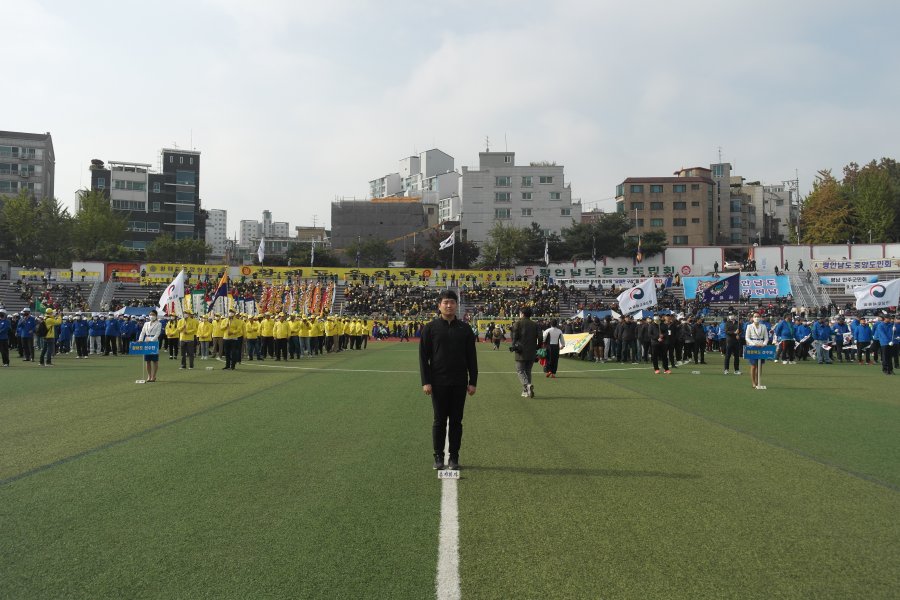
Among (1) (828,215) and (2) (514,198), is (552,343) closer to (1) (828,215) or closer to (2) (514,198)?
(1) (828,215)

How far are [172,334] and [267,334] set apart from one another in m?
3.58

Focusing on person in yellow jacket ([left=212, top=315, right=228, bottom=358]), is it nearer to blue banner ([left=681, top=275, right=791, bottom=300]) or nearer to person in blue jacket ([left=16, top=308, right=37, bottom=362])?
person in blue jacket ([left=16, top=308, right=37, bottom=362])

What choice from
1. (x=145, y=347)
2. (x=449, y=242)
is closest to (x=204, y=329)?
(x=145, y=347)

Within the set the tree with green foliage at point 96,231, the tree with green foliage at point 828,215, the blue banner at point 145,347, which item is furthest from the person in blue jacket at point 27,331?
the tree with green foliage at point 828,215

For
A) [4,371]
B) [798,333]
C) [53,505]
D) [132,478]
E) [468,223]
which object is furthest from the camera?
[468,223]

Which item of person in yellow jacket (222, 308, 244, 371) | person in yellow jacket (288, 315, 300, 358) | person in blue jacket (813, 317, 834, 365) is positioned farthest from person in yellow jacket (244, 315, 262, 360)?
person in blue jacket (813, 317, 834, 365)

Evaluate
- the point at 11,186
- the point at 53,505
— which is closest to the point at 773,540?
the point at 53,505

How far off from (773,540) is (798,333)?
90.2 ft

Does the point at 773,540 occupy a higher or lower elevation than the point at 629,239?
lower

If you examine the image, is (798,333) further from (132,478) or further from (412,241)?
(412,241)

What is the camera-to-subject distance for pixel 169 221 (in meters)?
122

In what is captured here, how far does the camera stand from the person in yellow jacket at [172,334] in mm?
26422

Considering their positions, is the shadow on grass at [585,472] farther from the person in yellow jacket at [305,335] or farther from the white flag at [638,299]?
the person in yellow jacket at [305,335]

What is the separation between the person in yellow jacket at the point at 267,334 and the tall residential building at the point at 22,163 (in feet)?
327
